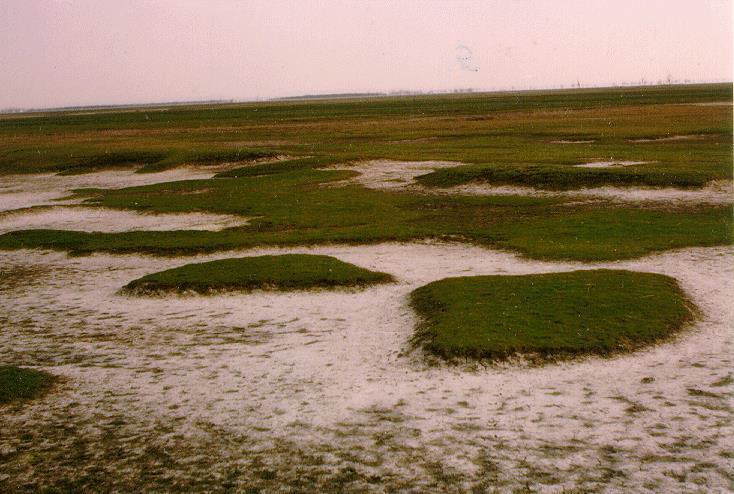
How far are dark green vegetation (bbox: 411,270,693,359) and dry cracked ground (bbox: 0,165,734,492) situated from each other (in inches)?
19.4

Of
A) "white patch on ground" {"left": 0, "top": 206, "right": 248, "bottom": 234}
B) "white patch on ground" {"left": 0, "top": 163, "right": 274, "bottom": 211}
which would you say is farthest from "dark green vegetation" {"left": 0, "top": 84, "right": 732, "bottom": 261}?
"white patch on ground" {"left": 0, "top": 163, "right": 274, "bottom": 211}

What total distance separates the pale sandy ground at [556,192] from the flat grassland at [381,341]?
0.83ft

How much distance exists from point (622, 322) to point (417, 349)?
4.29 meters

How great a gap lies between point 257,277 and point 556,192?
16947mm

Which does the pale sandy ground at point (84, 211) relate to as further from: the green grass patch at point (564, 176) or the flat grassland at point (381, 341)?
the green grass patch at point (564, 176)

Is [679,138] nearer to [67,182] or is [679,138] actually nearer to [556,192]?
[556,192]

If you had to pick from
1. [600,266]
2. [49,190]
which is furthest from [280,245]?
[49,190]

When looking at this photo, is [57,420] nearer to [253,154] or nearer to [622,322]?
[622,322]

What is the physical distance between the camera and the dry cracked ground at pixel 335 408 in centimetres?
839

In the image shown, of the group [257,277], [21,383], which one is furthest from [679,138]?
[21,383]

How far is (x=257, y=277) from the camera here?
1825 centimetres

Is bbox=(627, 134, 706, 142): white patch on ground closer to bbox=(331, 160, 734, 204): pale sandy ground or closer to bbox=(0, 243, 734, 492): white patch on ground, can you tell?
bbox=(331, 160, 734, 204): pale sandy ground

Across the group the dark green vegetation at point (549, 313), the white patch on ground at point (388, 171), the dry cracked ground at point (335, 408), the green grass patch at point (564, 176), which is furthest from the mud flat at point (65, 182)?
→ the dark green vegetation at point (549, 313)

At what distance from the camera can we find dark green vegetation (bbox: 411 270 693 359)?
1241 cm
